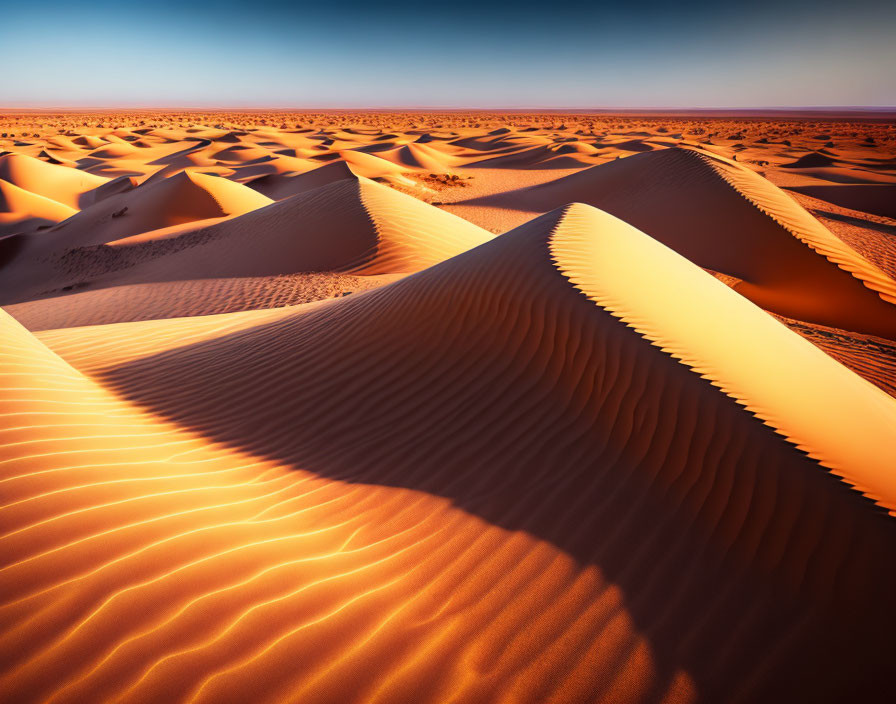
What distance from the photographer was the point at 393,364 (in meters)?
4.11

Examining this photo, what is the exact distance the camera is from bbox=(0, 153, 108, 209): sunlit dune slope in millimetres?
22000

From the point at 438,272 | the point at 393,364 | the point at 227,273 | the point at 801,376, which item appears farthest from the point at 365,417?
the point at 227,273

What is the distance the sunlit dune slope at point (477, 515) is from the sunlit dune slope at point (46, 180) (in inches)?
945

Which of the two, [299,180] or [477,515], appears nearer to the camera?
[477,515]

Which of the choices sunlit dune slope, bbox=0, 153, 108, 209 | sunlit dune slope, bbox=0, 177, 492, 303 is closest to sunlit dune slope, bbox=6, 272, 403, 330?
sunlit dune slope, bbox=0, 177, 492, 303

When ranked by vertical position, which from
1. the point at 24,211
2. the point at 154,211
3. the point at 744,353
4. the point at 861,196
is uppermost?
the point at 744,353

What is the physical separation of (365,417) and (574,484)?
5.01ft

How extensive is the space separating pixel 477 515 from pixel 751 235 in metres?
11.1

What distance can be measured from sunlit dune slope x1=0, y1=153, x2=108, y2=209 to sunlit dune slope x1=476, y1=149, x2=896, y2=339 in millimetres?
21841

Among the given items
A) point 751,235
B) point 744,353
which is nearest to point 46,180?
point 751,235

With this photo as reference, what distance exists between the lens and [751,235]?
1114 cm

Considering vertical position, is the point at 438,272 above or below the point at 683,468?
above

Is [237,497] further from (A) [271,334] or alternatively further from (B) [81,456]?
(A) [271,334]

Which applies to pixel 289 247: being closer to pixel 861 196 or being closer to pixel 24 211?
pixel 24 211
